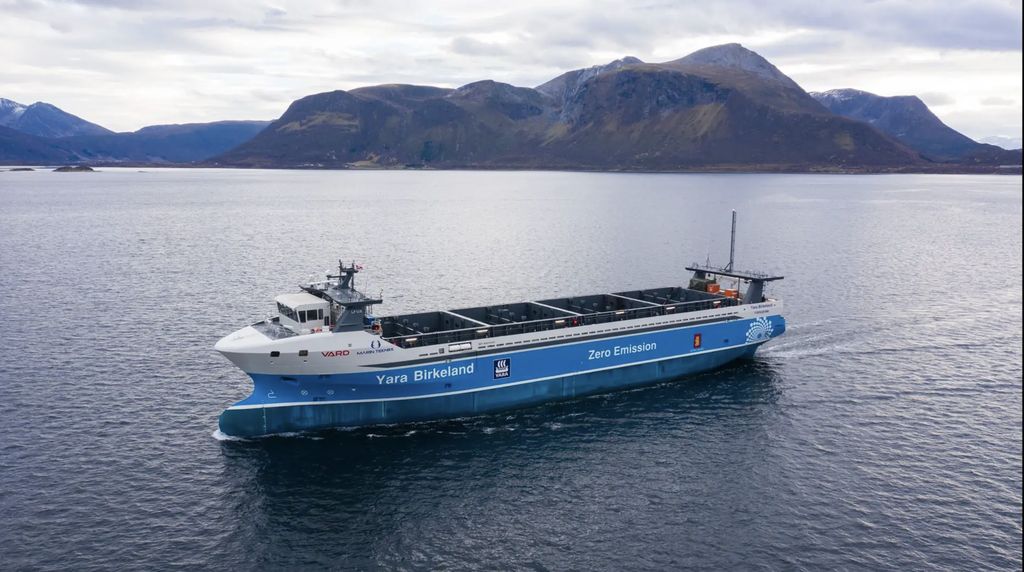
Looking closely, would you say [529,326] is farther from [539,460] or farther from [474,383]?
[539,460]

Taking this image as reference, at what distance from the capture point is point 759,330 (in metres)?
69.1

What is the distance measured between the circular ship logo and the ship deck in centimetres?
326

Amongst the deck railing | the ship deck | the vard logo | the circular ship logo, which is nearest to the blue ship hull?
the vard logo

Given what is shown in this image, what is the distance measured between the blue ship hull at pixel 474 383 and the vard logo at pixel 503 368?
3.1 inches

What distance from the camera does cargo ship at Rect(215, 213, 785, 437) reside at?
49562 millimetres

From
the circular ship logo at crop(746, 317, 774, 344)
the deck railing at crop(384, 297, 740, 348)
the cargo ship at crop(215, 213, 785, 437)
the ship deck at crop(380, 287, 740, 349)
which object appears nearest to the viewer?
the cargo ship at crop(215, 213, 785, 437)

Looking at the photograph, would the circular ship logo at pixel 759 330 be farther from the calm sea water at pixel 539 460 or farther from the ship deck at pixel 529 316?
the ship deck at pixel 529 316

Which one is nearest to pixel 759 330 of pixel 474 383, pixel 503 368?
pixel 503 368

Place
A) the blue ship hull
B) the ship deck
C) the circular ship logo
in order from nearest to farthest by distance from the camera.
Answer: the blue ship hull
the ship deck
the circular ship logo

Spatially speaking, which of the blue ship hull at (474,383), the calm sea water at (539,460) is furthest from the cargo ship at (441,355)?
the calm sea water at (539,460)

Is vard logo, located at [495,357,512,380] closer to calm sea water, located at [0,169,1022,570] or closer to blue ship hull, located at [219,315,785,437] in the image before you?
blue ship hull, located at [219,315,785,437]

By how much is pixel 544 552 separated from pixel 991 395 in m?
44.5

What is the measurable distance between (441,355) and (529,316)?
49.9 feet

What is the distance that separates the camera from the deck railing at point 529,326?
5386 centimetres
